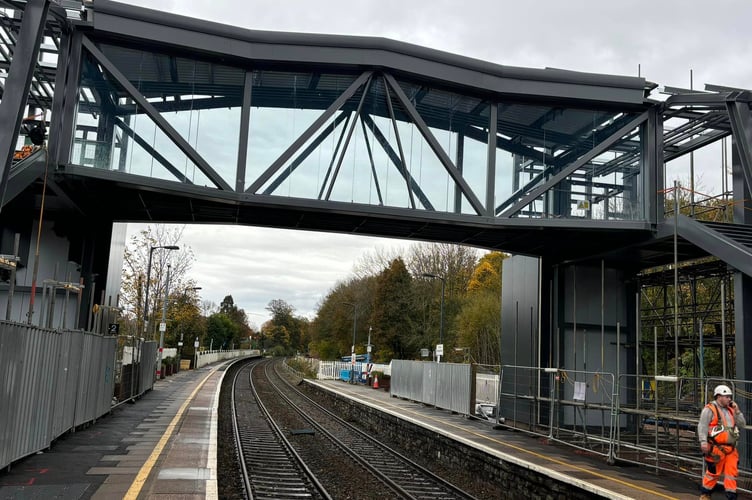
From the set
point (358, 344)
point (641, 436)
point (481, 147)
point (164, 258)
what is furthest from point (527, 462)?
point (358, 344)

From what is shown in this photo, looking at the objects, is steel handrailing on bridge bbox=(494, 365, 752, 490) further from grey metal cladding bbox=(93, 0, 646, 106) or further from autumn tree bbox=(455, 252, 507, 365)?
autumn tree bbox=(455, 252, 507, 365)

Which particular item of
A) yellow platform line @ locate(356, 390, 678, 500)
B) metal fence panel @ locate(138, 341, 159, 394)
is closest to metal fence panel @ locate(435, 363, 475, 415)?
yellow platform line @ locate(356, 390, 678, 500)

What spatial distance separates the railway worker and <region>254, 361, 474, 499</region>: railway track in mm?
4869

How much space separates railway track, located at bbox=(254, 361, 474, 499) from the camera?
45.3 ft

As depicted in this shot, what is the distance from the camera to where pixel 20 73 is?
15406 millimetres

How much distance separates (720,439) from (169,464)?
28.7 ft

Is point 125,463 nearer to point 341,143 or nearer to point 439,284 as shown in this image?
point 341,143

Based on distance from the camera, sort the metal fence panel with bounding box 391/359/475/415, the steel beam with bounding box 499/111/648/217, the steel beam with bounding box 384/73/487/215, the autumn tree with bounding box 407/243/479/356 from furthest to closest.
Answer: the autumn tree with bounding box 407/243/479/356
the metal fence panel with bounding box 391/359/475/415
the steel beam with bounding box 499/111/648/217
the steel beam with bounding box 384/73/487/215

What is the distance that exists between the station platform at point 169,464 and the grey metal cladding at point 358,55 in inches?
373

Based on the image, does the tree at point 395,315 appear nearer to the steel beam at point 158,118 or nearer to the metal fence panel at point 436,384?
the metal fence panel at point 436,384

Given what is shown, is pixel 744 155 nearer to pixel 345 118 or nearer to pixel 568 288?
pixel 568 288

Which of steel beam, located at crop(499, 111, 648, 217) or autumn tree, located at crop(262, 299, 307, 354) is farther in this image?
autumn tree, located at crop(262, 299, 307, 354)

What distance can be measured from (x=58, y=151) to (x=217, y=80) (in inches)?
181

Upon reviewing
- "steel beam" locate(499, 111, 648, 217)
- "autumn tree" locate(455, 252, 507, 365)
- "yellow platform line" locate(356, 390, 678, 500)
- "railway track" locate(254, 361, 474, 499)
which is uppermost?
"steel beam" locate(499, 111, 648, 217)
